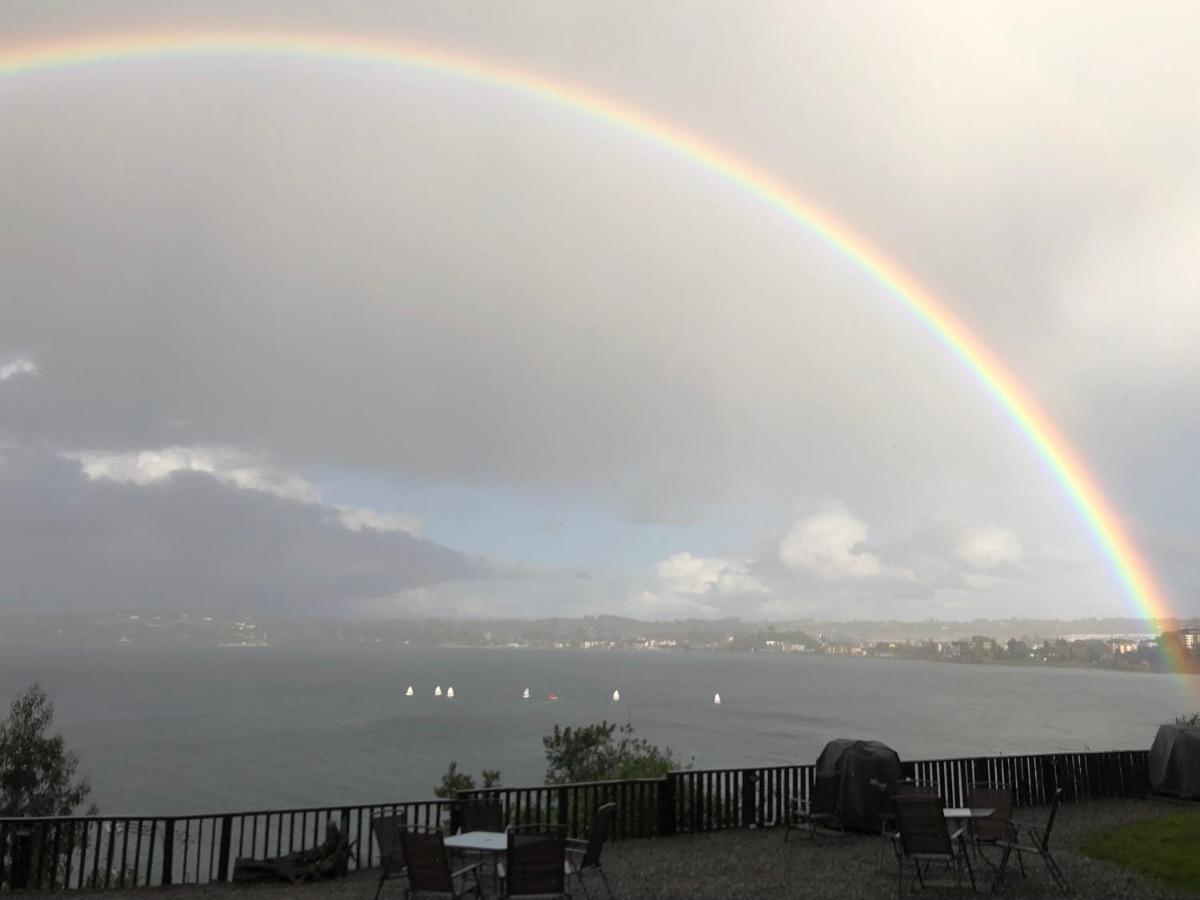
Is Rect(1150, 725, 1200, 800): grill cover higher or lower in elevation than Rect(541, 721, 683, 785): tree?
higher

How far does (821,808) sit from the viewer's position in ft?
34.8

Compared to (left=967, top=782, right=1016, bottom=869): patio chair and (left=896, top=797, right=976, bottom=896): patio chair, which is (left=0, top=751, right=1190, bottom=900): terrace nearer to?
(left=967, top=782, right=1016, bottom=869): patio chair

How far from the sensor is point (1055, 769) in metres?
13.4

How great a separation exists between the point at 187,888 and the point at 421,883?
10.6 ft

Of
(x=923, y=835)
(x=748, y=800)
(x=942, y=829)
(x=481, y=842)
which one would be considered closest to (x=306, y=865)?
(x=481, y=842)

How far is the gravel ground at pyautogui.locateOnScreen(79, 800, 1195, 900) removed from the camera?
810 centimetres

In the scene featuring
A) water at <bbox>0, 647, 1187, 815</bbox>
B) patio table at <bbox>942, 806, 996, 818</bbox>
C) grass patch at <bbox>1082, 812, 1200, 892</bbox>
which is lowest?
water at <bbox>0, 647, 1187, 815</bbox>

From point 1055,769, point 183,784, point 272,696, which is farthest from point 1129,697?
point 1055,769

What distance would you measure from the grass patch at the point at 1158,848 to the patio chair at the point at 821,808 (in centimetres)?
257

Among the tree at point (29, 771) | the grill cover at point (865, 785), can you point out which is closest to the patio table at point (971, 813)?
the grill cover at point (865, 785)

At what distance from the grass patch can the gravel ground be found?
24 cm

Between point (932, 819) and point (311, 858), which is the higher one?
point (932, 819)

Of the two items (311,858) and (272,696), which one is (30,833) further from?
(272,696)

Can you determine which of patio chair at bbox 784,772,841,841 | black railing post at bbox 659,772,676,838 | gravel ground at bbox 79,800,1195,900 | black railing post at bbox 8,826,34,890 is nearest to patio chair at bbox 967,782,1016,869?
gravel ground at bbox 79,800,1195,900
